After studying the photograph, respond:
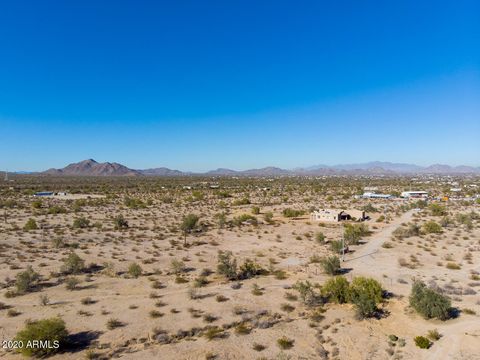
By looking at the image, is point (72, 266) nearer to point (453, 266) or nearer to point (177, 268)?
point (177, 268)

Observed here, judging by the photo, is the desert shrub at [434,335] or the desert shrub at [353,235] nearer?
the desert shrub at [434,335]

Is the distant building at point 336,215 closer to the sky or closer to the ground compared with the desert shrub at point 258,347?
closer to the sky

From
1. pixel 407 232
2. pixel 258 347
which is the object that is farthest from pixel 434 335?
pixel 407 232

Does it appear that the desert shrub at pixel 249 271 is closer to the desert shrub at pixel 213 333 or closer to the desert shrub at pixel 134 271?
the desert shrub at pixel 134 271

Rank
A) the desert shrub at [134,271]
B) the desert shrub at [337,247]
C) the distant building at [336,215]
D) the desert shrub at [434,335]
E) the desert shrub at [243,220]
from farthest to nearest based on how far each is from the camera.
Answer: the distant building at [336,215] < the desert shrub at [243,220] < the desert shrub at [337,247] < the desert shrub at [134,271] < the desert shrub at [434,335]

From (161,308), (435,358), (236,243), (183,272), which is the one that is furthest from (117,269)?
(435,358)

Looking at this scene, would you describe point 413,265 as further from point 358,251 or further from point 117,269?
point 117,269

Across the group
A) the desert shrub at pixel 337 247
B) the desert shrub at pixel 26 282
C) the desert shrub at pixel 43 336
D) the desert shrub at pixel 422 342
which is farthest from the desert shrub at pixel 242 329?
the desert shrub at pixel 337 247
